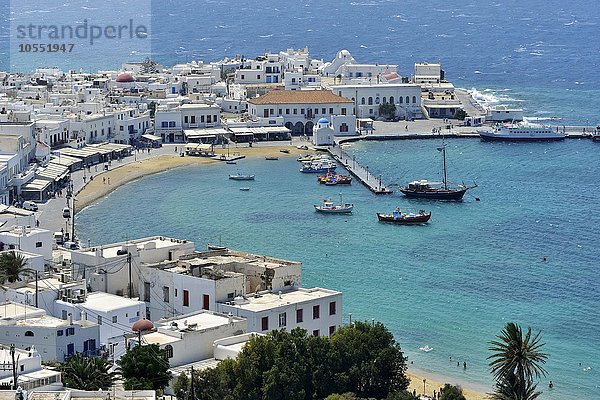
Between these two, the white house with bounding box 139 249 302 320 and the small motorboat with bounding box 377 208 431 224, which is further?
the small motorboat with bounding box 377 208 431 224

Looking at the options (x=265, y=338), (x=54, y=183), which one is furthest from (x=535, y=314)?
(x=54, y=183)

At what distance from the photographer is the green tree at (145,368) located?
31609 millimetres

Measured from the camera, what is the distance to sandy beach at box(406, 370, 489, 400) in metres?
39.1

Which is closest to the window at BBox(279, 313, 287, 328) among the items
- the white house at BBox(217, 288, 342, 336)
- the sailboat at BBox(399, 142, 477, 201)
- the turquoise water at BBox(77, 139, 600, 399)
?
the white house at BBox(217, 288, 342, 336)

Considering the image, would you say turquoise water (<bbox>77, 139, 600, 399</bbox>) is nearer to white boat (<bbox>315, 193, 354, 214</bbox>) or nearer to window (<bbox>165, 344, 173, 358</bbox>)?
white boat (<bbox>315, 193, 354, 214</bbox>)

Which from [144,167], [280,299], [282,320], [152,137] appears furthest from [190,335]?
[152,137]

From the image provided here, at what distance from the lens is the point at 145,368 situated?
104 feet

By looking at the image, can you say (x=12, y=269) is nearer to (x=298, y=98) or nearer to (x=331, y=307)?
(x=331, y=307)

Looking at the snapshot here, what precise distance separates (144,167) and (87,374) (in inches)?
1765

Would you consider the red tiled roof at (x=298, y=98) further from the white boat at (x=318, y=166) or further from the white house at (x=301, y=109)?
the white boat at (x=318, y=166)

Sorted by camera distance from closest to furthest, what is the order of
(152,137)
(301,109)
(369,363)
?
(369,363), (152,137), (301,109)

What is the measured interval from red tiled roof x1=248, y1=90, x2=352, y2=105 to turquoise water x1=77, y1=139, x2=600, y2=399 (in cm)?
585

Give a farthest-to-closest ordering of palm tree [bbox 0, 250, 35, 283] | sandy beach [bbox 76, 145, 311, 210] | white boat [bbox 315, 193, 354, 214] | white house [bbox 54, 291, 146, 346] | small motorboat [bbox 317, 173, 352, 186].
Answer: small motorboat [bbox 317, 173, 352, 186] < sandy beach [bbox 76, 145, 311, 210] < white boat [bbox 315, 193, 354, 214] < palm tree [bbox 0, 250, 35, 283] < white house [bbox 54, 291, 146, 346]

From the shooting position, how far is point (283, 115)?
88.9 meters
